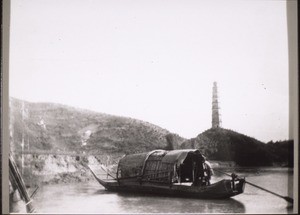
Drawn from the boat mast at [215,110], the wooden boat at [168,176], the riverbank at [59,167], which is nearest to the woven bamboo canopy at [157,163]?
the wooden boat at [168,176]

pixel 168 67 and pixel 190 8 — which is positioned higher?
pixel 190 8

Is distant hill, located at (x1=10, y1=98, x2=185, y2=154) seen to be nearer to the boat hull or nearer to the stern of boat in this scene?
the boat hull

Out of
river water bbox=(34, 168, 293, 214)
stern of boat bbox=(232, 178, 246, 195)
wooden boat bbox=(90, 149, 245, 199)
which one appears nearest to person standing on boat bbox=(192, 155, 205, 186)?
wooden boat bbox=(90, 149, 245, 199)

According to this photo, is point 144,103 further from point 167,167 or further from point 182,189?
point 182,189

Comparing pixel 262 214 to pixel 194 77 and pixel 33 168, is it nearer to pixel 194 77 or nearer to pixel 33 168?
pixel 194 77

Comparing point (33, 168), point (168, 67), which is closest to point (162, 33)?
point (168, 67)

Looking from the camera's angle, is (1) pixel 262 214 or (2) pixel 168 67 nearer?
(1) pixel 262 214

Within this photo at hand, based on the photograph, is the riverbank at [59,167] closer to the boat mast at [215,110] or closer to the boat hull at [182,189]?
the boat hull at [182,189]
